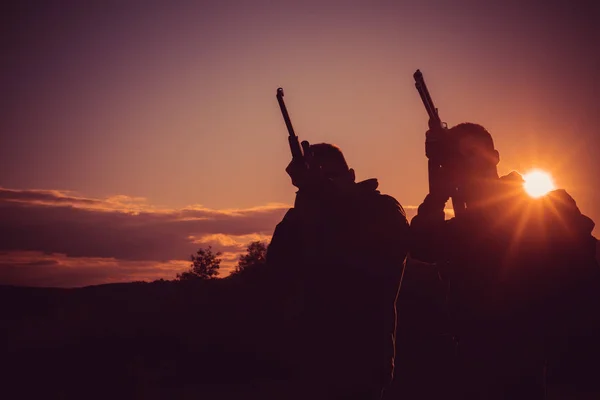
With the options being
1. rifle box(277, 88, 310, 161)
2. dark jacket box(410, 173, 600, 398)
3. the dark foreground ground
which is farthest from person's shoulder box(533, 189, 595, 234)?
the dark foreground ground

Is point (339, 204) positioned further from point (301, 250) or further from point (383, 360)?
point (383, 360)

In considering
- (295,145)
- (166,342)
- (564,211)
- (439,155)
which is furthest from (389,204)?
(166,342)

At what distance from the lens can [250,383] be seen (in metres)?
16.3

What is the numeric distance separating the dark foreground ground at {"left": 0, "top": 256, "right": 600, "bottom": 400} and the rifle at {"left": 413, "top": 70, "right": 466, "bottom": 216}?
9.50m

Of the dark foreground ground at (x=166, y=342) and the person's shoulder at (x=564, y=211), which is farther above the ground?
the person's shoulder at (x=564, y=211)

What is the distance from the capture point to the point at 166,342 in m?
18.0

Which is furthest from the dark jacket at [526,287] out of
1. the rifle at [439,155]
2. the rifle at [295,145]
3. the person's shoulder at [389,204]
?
the rifle at [295,145]

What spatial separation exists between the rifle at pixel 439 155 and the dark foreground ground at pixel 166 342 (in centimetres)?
950

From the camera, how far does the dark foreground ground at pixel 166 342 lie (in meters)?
14.1

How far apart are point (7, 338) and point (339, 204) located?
1714 cm

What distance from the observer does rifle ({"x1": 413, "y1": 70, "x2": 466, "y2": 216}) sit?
463 centimetres

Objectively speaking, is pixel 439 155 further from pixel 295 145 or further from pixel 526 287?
pixel 526 287

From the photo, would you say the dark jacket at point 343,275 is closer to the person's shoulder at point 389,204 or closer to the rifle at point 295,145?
the person's shoulder at point 389,204

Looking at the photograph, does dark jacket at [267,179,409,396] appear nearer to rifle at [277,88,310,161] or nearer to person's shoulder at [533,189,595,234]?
rifle at [277,88,310,161]
